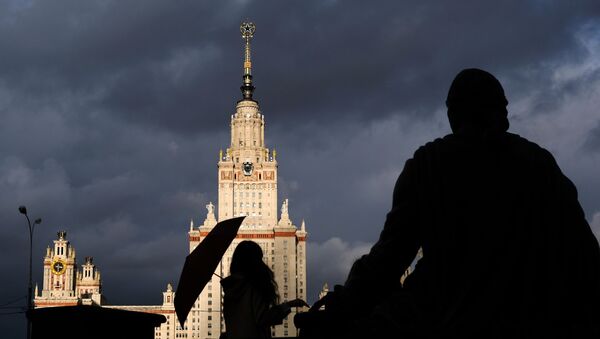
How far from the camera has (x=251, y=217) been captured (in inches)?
5384

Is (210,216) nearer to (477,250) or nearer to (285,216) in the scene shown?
(285,216)

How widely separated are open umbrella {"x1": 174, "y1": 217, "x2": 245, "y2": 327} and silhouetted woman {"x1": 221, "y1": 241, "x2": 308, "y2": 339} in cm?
93

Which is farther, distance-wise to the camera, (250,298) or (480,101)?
(250,298)

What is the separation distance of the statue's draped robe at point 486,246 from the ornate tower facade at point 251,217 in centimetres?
12055

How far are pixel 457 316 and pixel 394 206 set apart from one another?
100 cm

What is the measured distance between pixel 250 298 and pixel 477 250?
2.62 metres

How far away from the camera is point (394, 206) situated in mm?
6434

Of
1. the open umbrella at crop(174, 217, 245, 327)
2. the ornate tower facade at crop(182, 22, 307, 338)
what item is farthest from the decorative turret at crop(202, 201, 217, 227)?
the open umbrella at crop(174, 217, 245, 327)

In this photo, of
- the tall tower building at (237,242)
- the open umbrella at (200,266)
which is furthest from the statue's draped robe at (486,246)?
the tall tower building at (237,242)

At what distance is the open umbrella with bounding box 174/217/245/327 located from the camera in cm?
898

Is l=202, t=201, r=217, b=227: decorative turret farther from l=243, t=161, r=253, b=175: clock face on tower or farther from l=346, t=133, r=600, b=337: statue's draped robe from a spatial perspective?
l=346, t=133, r=600, b=337: statue's draped robe

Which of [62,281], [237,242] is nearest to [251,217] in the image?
[237,242]

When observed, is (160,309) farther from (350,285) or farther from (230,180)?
(350,285)

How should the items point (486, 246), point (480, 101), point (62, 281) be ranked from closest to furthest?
point (486, 246), point (480, 101), point (62, 281)
